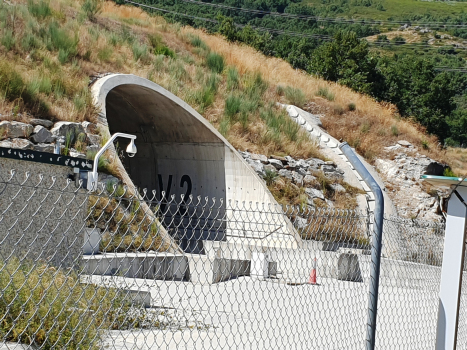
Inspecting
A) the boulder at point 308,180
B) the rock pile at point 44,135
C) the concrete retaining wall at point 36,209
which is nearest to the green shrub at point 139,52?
the rock pile at point 44,135

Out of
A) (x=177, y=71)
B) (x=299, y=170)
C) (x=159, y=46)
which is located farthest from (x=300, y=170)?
(x=159, y=46)

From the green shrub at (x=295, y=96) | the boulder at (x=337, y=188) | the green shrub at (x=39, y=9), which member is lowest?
the boulder at (x=337, y=188)

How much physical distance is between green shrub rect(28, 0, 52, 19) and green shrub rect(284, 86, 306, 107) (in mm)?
9754

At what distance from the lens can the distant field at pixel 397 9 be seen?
5143 inches

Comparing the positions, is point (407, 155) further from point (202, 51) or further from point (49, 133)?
point (49, 133)

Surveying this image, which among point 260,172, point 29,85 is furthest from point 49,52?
point 260,172

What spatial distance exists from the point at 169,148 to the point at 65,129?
563cm

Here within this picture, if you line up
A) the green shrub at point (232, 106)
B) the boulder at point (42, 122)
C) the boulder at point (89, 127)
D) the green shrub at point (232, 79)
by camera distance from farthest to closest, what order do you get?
the green shrub at point (232, 79) < the green shrub at point (232, 106) < the boulder at point (89, 127) < the boulder at point (42, 122)

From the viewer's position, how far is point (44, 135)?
14484 millimetres

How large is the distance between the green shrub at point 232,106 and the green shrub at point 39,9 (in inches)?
268

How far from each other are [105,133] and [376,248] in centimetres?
1220

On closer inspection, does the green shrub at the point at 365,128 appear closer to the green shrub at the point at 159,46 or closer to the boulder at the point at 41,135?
the green shrub at the point at 159,46

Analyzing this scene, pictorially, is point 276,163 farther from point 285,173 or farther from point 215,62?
point 215,62

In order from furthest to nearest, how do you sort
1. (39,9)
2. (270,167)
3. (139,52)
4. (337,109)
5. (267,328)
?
(337,109), (139,52), (39,9), (270,167), (267,328)
